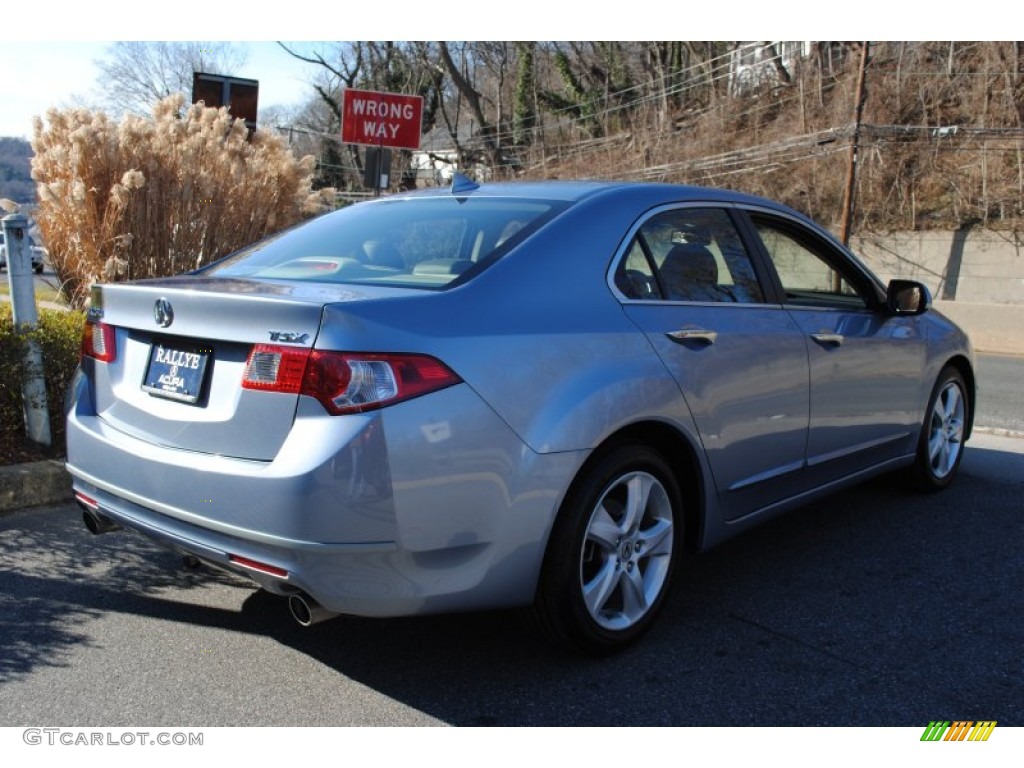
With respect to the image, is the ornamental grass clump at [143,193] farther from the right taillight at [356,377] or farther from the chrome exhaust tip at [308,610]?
the chrome exhaust tip at [308,610]

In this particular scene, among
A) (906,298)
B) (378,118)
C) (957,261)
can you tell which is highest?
(378,118)

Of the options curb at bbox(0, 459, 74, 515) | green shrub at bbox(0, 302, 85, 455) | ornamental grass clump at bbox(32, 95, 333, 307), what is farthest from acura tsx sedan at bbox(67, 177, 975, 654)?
ornamental grass clump at bbox(32, 95, 333, 307)

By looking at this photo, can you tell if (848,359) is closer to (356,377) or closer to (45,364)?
(356,377)

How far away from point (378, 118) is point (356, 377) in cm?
1577

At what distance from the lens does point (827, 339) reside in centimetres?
410

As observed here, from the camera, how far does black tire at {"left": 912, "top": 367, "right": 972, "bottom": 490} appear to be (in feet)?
16.8

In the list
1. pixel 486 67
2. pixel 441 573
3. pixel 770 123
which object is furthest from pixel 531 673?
pixel 486 67

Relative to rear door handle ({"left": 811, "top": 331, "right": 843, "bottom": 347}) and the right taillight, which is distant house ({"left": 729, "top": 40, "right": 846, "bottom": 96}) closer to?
rear door handle ({"left": 811, "top": 331, "right": 843, "bottom": 347})

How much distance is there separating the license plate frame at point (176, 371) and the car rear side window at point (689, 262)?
56.9 inches

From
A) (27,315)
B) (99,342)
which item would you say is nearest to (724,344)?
(99,342)

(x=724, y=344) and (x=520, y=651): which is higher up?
(x=724, y=344)

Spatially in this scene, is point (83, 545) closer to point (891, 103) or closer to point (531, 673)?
point (531, 673)

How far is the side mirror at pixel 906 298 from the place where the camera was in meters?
4.61

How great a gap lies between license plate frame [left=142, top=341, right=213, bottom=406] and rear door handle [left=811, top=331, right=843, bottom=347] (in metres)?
2.58
